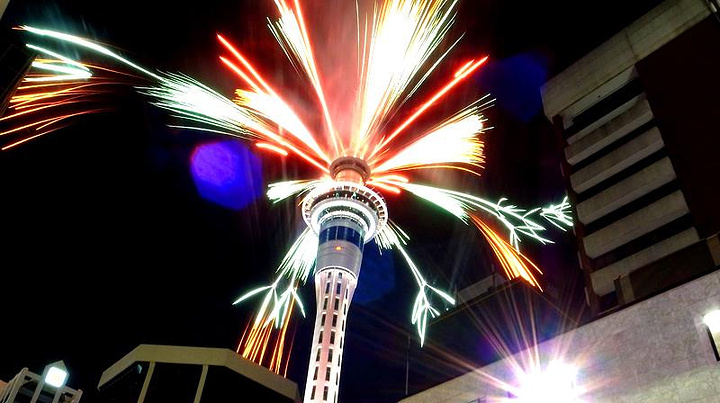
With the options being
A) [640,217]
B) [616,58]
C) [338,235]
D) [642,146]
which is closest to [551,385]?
[338,235]

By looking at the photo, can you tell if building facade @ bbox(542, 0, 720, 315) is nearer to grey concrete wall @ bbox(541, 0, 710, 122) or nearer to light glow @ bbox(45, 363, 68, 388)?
grey concrete wall @ bbox(541, 0, 710, 122)

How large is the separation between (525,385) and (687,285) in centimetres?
938

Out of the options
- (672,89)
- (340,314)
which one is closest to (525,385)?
(340,314)

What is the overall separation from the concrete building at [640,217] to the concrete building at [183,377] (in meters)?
29.6

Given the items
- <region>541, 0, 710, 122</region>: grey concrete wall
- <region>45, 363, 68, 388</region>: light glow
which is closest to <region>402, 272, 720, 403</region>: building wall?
<region>541, 0, 710, 122</region>: grey concrete wall

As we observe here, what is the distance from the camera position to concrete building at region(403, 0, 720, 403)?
24453 mm

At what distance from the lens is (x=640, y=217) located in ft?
160

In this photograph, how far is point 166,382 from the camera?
57.2 meters

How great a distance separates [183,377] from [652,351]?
4633cm

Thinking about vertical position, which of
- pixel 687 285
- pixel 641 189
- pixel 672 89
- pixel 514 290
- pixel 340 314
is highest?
pixel 672 89

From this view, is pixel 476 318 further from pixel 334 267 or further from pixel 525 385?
pixel 525 385

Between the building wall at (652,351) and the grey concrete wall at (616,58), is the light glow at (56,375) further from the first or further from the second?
the grey concrete wall at (616,58)

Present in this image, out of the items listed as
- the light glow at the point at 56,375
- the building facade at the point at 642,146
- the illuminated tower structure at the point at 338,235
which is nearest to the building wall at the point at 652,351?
the building facade at the point at 642,146

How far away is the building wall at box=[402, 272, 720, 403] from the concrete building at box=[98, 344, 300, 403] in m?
38.9
